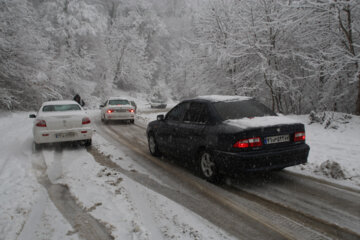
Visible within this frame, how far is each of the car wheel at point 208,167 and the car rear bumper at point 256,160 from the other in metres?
0.20

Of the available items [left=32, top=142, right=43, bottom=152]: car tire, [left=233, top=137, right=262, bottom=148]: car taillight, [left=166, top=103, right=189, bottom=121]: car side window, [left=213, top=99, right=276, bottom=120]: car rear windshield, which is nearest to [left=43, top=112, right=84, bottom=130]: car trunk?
[left=32, top=142, right=43, bottom=152]: car tire

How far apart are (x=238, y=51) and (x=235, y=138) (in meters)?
10.5

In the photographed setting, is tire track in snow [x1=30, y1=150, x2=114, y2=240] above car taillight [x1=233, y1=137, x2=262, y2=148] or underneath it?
underneath

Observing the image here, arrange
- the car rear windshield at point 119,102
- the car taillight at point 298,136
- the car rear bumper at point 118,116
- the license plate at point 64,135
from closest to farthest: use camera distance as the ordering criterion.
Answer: the car taillight at point 298,136 < the license plate at point 64,135 < the car rear bumper at point 118,116 < the car rear windshield at point 119,102

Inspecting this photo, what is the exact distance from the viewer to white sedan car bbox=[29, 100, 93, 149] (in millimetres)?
7996

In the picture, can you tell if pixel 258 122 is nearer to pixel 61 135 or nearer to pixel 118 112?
pixel 61 135

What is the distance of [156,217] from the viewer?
373 cm

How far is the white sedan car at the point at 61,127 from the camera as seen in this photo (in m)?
8.00

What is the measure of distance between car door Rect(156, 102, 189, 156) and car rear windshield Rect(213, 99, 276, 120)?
1116 mm

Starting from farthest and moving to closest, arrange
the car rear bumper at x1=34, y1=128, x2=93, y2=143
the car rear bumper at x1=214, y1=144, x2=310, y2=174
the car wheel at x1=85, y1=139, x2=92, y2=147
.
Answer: the car wheel at x1=85, y1=139, x2=92, y2=147
the car rear bumper at x1=34, y1=128, x2=93, y2=143
the car rear bumper at x1=214, y1=144, x2=310, y2=174

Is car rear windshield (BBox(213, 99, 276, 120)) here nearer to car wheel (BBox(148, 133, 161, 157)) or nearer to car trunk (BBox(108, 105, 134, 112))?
car wheel (BBox(148, 133, 161, 157))

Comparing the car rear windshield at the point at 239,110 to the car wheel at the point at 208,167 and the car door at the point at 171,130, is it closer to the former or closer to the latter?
the car wheel at the point at 208,167

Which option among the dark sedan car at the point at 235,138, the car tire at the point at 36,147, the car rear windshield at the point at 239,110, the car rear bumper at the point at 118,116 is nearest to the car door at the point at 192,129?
the dark sedan car at the point at 235,138

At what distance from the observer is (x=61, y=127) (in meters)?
8.15
